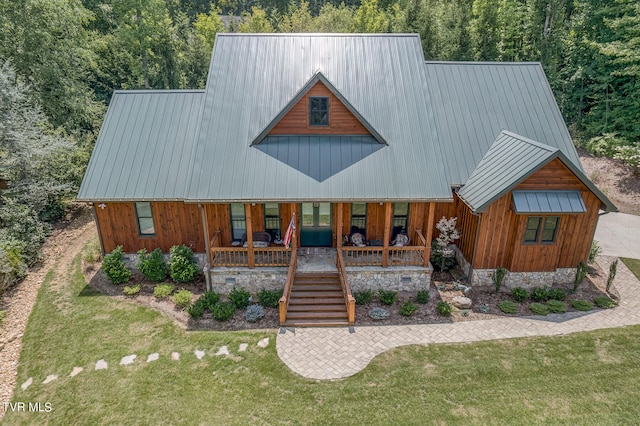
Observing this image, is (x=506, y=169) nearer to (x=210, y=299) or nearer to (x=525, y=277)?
(x=525, y=277)

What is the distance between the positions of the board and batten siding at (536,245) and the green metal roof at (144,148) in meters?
12.1

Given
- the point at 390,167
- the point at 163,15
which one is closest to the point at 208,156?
the point at 390,167

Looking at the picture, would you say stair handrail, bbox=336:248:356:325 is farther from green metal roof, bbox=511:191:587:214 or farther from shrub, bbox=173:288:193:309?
green metal roof, bbox=511:191:587:214

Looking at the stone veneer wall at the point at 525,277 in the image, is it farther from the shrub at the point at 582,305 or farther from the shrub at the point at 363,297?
the shrub at the point at 363,297

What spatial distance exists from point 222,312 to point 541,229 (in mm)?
12235

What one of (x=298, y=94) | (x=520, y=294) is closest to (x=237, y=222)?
(x=298, y=94)

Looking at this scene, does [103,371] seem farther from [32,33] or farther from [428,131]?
[32,33]

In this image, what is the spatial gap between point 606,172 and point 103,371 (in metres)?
30.8

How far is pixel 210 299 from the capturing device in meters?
14.3

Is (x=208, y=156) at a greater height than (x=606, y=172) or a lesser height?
greater

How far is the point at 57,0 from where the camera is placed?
23.1 metres

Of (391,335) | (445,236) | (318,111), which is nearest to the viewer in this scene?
(391,335)

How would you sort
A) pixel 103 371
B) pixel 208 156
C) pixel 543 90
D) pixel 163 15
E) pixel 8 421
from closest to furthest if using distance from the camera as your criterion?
pixel 8 421 → pixel 103 371 → pixel 208 156 → pixel 543 90 → pixel 163 15

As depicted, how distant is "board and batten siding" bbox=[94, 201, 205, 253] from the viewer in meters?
A: 15.8
